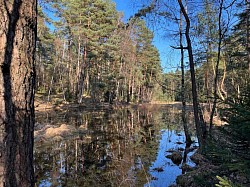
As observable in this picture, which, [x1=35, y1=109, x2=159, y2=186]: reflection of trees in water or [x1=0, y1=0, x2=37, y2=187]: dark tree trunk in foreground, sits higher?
[x1=0, y1=0, x2=37, y2=187]: dark tree trunk in foreground

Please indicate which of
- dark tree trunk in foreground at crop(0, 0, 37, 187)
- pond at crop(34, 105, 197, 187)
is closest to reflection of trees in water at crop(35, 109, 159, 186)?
pond at crop(34, 105, 197, 187)

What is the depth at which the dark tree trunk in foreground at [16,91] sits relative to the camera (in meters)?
1.70

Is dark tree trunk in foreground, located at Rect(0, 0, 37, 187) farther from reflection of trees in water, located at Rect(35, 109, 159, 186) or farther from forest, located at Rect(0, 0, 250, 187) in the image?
reflection of trees in water, located at Rect(35, 109, 159, 186)

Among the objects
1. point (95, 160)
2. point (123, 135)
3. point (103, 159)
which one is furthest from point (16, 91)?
point (123, 135)

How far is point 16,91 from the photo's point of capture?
5.92 feet

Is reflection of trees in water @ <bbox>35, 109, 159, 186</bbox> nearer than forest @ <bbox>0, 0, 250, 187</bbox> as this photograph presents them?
No

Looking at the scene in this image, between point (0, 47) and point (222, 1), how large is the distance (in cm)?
643

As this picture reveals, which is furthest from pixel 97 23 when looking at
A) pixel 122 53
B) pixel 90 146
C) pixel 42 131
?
pixel 90 146

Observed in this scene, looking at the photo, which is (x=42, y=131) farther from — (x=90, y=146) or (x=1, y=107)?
(x=1, y=107)

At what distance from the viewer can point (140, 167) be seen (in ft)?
21.5

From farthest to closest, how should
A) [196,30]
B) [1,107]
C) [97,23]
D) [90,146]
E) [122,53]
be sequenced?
[122,53]
[97,23]
[90,146]
[196,30]
[1,107]

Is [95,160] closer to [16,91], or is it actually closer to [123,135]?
[123,135]

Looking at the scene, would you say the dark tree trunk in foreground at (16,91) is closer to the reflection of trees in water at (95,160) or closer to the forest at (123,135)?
the forest at (123,135)

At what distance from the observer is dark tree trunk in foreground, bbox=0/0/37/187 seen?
170cm
